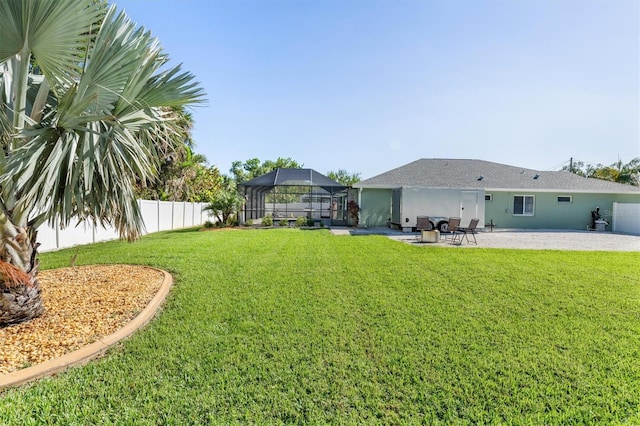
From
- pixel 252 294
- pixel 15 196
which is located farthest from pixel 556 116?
pixel 15 196

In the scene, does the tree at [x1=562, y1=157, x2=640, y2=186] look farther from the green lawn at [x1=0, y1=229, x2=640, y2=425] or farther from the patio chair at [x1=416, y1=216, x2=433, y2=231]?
the green lawn at [x1=0, y1=229, x2=640, y2=425]

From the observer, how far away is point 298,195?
70.4 ft

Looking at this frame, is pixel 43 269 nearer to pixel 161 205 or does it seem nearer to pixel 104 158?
pixel 104 158

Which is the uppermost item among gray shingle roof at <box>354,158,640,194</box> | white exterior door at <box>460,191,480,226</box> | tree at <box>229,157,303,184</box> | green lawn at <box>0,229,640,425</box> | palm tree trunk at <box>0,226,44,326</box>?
tree at <box>229,157,303,184</box>

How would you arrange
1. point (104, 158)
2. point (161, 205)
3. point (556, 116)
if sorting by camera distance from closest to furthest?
point (104, 158) < point (556, 116) < point (161, 205)

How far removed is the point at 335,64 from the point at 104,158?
11463mm

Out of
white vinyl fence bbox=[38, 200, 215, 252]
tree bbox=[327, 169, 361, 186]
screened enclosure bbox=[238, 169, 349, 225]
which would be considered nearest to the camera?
white vinyl fence bbox=[38, 200, 215, 252]

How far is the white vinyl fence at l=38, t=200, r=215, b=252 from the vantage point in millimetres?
10359

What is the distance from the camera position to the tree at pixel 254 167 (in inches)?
2021

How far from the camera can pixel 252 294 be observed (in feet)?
18.1

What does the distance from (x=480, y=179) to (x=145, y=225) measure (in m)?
18.6

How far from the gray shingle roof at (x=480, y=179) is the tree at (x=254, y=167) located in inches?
1262

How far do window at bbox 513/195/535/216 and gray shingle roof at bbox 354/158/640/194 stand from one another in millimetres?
769

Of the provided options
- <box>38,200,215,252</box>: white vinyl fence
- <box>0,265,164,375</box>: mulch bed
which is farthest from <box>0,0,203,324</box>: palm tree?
<box>38,200,215,252</box>: white vinyl fence
